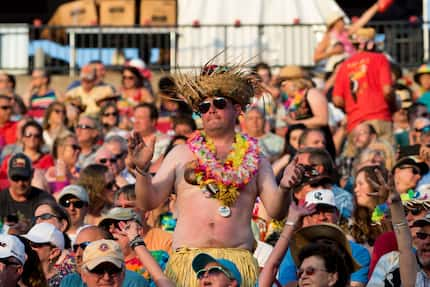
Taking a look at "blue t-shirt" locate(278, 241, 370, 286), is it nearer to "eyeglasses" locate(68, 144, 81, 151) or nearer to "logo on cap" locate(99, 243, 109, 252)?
"logo on cap" locate(99, 243, 109, 252)

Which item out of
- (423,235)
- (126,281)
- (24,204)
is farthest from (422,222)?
(24,204)

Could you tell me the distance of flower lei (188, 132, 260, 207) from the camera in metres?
10.4

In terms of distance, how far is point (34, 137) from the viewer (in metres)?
16.8

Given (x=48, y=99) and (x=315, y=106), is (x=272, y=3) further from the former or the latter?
(x=315, y=106)

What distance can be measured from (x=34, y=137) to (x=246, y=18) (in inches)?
340

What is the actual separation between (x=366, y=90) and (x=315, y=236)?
7485 mm

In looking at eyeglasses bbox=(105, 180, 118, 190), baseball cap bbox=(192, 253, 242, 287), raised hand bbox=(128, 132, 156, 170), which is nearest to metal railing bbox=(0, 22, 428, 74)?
eyeglasses bbox=(105, 180, 118, 190)

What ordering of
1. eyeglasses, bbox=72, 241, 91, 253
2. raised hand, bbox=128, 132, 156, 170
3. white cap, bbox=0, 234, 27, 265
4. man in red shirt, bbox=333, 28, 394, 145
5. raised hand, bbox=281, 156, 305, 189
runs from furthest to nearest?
man in red shirt, bbox=333, 28, 394, 145 → eyeglasses, bbox=72, 241, 91, 253 → white cap, bbox=0, 234, 27, 265 → raised hand, bbox=128, 132, 156, 170 → raised hand, bbox=281, 156, 305, 189

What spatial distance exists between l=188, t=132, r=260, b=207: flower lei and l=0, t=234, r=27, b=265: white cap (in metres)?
1.32

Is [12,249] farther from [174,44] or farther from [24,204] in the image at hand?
[174,44]

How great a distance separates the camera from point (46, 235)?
12047 millimetres

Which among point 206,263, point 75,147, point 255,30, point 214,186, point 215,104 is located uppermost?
point 215,104

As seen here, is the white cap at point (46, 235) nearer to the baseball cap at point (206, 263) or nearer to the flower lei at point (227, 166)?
the flower lei at point (227, 166)

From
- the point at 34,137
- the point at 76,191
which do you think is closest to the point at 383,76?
the point at 34,137
